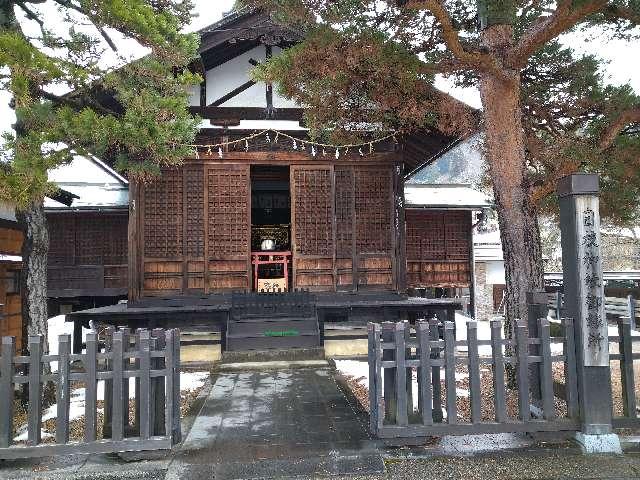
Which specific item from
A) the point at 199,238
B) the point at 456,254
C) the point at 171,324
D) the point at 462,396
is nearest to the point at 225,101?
the point at 199,238

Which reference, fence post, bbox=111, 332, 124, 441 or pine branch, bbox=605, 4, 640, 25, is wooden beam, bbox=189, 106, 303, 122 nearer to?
pine branch, bbox=605, 4, 640, 25

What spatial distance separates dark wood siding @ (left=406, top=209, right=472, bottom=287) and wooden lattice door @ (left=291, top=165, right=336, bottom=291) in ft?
17.3

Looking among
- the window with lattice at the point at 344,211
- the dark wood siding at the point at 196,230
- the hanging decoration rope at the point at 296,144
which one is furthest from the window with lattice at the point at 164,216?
the window with lattice at the point at 344,211

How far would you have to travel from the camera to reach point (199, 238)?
1091 cm

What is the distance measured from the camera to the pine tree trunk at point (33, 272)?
20.5 ft

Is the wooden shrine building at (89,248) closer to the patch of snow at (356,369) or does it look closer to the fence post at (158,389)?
the patch of snow at (356,369)

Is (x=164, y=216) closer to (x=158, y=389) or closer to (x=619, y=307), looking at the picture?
(x=158, y=389)

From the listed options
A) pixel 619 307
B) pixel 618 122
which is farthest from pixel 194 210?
pixel 619 307

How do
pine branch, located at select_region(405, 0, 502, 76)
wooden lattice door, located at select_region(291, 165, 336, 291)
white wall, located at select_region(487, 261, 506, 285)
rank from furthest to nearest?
white wall, located at select_region(487, 261, 506, 285)
wooden lattice door, located at select_region(291, 165, 336, 291)
pine branch, located at select_region(405, 0, 502, 76)

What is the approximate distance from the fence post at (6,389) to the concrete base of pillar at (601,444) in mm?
5165

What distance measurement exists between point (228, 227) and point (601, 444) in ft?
28.1

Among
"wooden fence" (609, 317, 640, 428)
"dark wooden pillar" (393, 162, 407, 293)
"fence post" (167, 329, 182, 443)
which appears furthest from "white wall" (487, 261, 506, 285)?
"fence post" (167, 329, 182, 443)

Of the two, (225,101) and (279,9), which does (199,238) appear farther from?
(279,9)

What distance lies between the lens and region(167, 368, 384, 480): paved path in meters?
3.97
